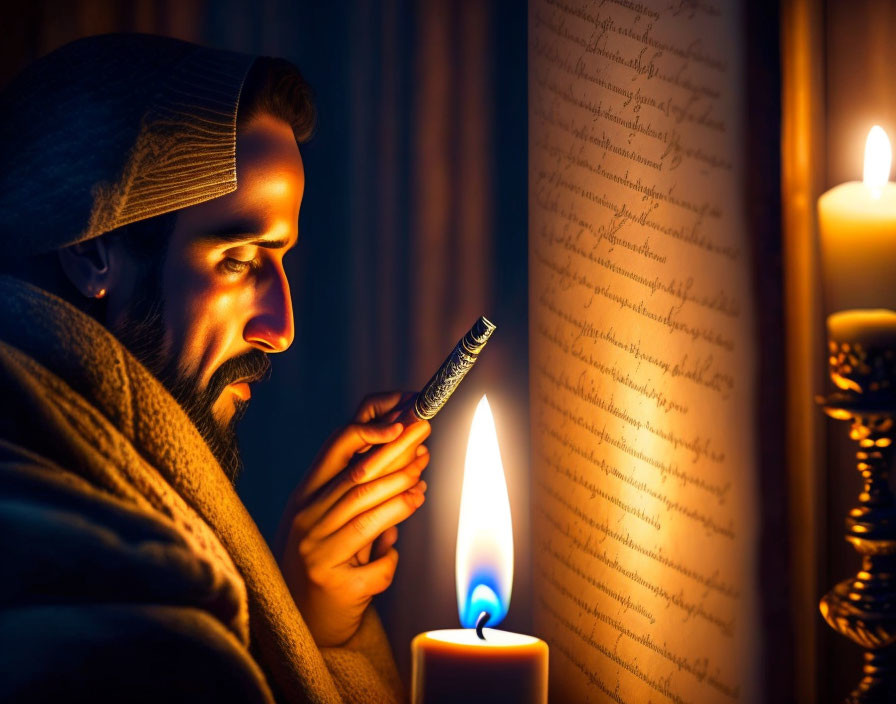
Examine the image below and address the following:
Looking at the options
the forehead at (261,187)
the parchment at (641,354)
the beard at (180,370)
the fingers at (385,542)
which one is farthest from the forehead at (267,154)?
the fingers at (385,542)

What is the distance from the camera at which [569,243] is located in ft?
2.61

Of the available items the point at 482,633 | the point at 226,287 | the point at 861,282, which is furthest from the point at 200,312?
the point at 861,282

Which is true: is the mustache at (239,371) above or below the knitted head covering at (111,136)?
below

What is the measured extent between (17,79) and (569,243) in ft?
1.52

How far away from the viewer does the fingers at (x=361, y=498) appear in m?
0.83

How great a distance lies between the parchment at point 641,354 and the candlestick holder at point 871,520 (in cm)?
8

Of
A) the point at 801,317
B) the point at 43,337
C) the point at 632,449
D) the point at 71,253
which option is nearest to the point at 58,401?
the point at 43,337

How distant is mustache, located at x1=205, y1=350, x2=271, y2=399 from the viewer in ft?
2.46

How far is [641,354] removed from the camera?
73 cm

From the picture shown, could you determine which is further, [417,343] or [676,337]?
[417,343]

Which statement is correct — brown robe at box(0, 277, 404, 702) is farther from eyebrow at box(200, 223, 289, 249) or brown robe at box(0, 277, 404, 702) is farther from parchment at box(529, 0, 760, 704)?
parchment at box(529, 0, 760, 704)

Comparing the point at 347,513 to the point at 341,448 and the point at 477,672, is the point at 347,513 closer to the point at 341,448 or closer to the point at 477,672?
the point at 341,448

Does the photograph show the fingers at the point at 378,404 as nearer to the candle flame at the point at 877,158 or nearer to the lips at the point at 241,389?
the lips at the point at 241,389

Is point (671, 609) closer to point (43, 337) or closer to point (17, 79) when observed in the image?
point (43, 337)
